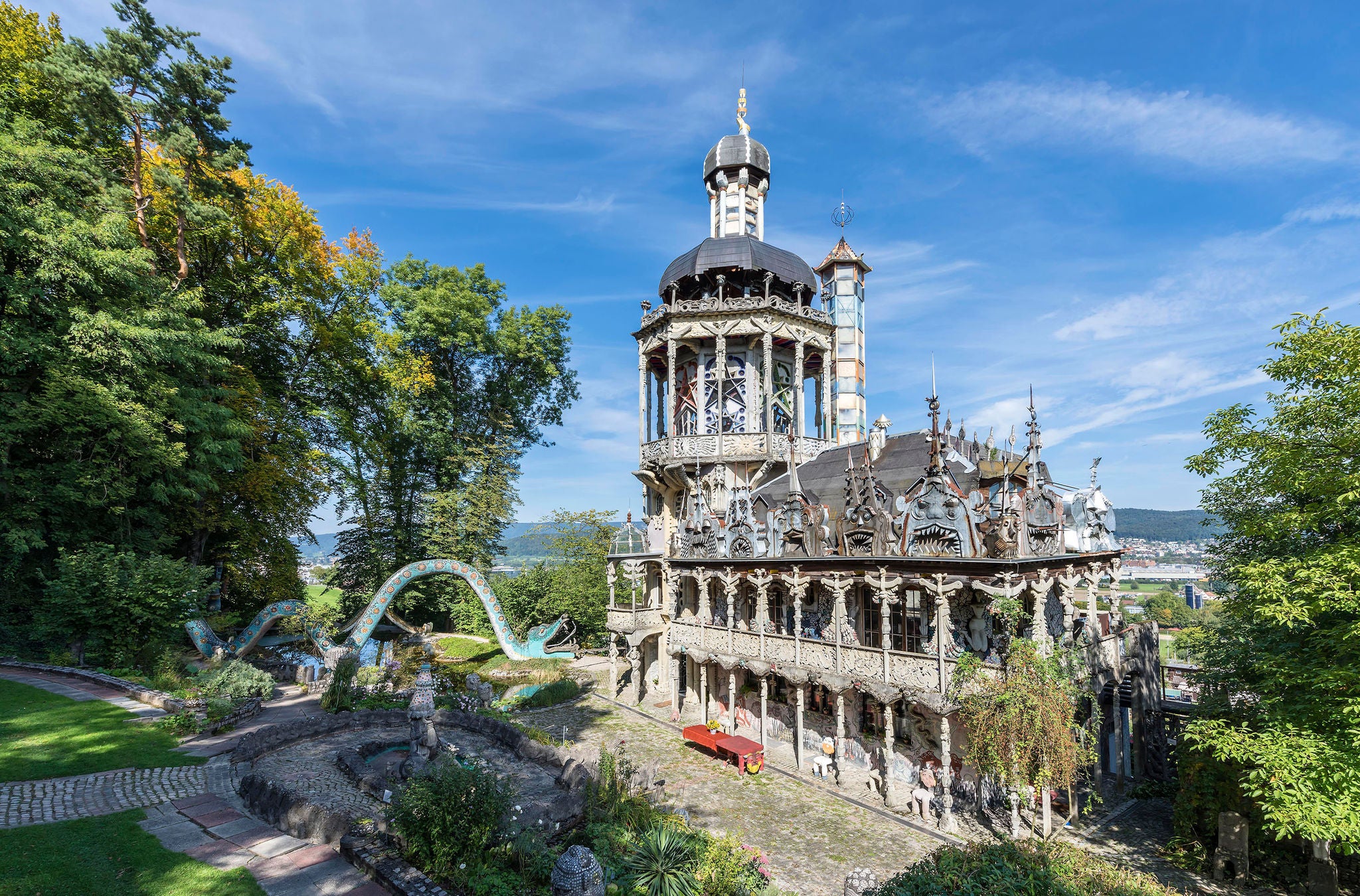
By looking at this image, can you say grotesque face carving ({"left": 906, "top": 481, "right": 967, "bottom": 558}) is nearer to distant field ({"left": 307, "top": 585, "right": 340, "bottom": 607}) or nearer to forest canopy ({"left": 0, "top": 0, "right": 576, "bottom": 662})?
forest canopy ({"left": 0, "top": 0, "right": 576, "bottom": 662})

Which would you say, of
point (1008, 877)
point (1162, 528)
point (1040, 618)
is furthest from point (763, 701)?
point (1162, 528)

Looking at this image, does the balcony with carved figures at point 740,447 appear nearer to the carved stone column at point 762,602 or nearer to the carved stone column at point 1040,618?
the carved stone column at point 762,602

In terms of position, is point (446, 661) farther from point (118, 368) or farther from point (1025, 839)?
point (1025, 839)

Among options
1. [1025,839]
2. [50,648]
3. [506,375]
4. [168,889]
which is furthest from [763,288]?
[50,648]

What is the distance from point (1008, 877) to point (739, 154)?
1159 inches

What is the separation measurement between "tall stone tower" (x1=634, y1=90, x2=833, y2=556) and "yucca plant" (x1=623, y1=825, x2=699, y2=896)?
13727 millimetres

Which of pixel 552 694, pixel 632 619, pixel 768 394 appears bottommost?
pixel 552 694

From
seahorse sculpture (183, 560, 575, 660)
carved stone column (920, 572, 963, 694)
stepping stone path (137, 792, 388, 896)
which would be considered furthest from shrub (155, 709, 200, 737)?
carved stone column (920, 572, 963, 694)

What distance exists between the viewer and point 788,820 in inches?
577

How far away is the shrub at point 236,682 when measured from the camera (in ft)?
63.5

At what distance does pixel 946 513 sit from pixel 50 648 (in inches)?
1192

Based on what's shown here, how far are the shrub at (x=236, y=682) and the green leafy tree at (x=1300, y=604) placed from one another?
26.2 meters

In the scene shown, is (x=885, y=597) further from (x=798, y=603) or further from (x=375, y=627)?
(x=375, y=627)

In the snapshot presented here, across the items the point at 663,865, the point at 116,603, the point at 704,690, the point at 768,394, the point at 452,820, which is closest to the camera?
the point at 663,865
